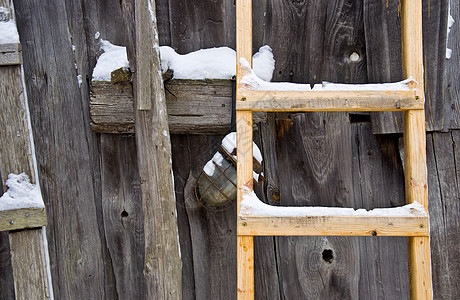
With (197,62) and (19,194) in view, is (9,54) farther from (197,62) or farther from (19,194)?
(197,62)

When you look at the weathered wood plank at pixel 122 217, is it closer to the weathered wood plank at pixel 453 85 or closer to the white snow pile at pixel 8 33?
the white snow pile at pixel 8 33

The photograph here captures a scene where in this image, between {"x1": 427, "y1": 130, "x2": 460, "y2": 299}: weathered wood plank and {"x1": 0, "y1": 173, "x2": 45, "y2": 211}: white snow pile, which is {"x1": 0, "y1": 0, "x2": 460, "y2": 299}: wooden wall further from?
{"x1": 0, "y1": 173, "x2": 45, "y2": 211}: white snow pile

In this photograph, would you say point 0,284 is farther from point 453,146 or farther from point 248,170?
point 453,146

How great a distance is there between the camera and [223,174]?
4.85 ft

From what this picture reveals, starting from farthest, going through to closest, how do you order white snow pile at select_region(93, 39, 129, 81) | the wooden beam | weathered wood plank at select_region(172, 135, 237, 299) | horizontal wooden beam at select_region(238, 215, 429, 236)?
weathered wood plank at select_region(172, 135, 237, 299) → white snow pile at select_region(93, 39, 129, 81) → the wooden beam → horizontal wooden beam at select_region(238, 215, 429, 236)

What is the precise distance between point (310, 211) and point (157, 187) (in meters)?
0.51

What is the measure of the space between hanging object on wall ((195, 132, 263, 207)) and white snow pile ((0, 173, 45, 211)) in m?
0.58

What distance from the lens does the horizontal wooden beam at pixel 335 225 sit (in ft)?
4.12

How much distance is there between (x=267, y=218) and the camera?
1.28 m

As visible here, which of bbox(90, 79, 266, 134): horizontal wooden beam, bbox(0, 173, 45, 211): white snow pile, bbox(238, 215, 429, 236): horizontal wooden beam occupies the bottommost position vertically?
bbox(238, 215, 429, 236): horizontal wooden beam

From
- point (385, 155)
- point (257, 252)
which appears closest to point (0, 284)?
point (257, 252)

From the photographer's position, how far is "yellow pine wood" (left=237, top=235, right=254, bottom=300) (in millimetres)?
1304

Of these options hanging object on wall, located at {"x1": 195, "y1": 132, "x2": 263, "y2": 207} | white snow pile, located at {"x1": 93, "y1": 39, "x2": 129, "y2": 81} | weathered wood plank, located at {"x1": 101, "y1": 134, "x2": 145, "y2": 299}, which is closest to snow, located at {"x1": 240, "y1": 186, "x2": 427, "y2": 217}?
hanging object on wall, located at {"x1": 195, "y1": 132, "x2": 263, "y2": 207}

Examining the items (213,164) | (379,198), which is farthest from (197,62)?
(379,198)
